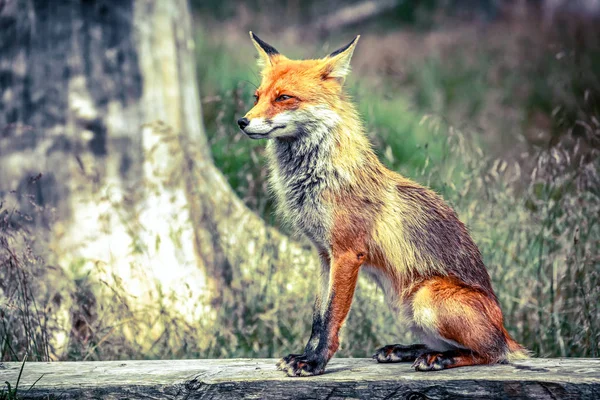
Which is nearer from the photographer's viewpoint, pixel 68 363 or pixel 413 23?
pixel 68 363

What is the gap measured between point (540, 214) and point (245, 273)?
2.46m

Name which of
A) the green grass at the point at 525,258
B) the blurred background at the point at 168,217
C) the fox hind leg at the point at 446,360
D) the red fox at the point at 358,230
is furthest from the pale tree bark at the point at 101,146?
the fox hind leg at the point at 446,360

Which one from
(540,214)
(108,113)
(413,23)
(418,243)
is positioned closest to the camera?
(418,243)

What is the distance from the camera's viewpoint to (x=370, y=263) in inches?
160

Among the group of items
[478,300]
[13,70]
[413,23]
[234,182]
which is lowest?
[478,300]

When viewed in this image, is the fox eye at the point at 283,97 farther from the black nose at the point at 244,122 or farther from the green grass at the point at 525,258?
the green grass at the point at 525,258

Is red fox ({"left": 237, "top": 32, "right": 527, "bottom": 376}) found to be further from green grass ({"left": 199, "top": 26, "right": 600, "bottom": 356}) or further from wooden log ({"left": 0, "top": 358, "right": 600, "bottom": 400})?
green grass ({"left": 199, "top": 26, "right": 600, "bottom": 356})

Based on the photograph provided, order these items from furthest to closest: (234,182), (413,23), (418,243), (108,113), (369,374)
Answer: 1. (413,23)
2. (234,182)
3. (108,113)
4. (418,243)
5. (369,374)

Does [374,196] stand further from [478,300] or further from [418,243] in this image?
[478,300]

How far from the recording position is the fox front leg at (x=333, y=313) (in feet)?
12.2

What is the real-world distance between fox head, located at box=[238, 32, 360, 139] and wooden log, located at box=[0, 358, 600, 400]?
1.29m

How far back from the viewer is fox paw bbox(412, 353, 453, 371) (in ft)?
11.9

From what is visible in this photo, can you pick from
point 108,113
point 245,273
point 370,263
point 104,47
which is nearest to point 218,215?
point 245,273

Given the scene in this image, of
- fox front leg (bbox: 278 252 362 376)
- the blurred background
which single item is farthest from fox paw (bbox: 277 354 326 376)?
the blurred background
